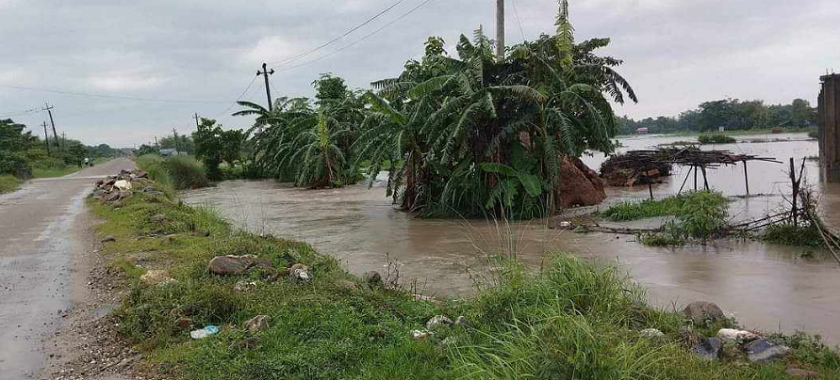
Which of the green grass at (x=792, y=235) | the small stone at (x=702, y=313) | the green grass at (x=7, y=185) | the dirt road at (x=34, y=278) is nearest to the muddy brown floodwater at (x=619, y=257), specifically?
the green grass at (x=792, y=235)

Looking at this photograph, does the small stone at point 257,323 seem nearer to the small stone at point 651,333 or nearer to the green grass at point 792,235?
the small stone at point 651,333

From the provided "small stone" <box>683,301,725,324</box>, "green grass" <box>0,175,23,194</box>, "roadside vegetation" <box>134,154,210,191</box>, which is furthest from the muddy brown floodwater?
"green grass" <box>0,175,23,194</box>

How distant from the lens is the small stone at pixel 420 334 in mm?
4789

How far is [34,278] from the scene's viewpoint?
836 centimetres

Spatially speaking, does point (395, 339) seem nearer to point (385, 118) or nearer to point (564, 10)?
point (564, 10)

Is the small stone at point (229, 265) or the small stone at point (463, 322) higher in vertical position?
the small stone at point (229, 265)

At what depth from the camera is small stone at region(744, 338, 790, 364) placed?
4332mm

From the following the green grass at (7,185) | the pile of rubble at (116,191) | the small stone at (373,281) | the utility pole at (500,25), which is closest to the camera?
the small stone at (373,281)

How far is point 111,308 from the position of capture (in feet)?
21.2

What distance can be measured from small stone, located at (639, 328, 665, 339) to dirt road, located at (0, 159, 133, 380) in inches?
184

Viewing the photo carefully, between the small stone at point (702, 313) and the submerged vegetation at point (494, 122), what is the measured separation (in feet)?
26.1

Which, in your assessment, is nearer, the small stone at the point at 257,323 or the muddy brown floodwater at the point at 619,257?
the small stone at the point at 257,323

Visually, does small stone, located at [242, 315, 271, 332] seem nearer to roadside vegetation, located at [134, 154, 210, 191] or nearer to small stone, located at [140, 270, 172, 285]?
small stone, located at [140, 270, 172, 285]

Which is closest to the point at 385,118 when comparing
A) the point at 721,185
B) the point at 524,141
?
the point at 524,141
